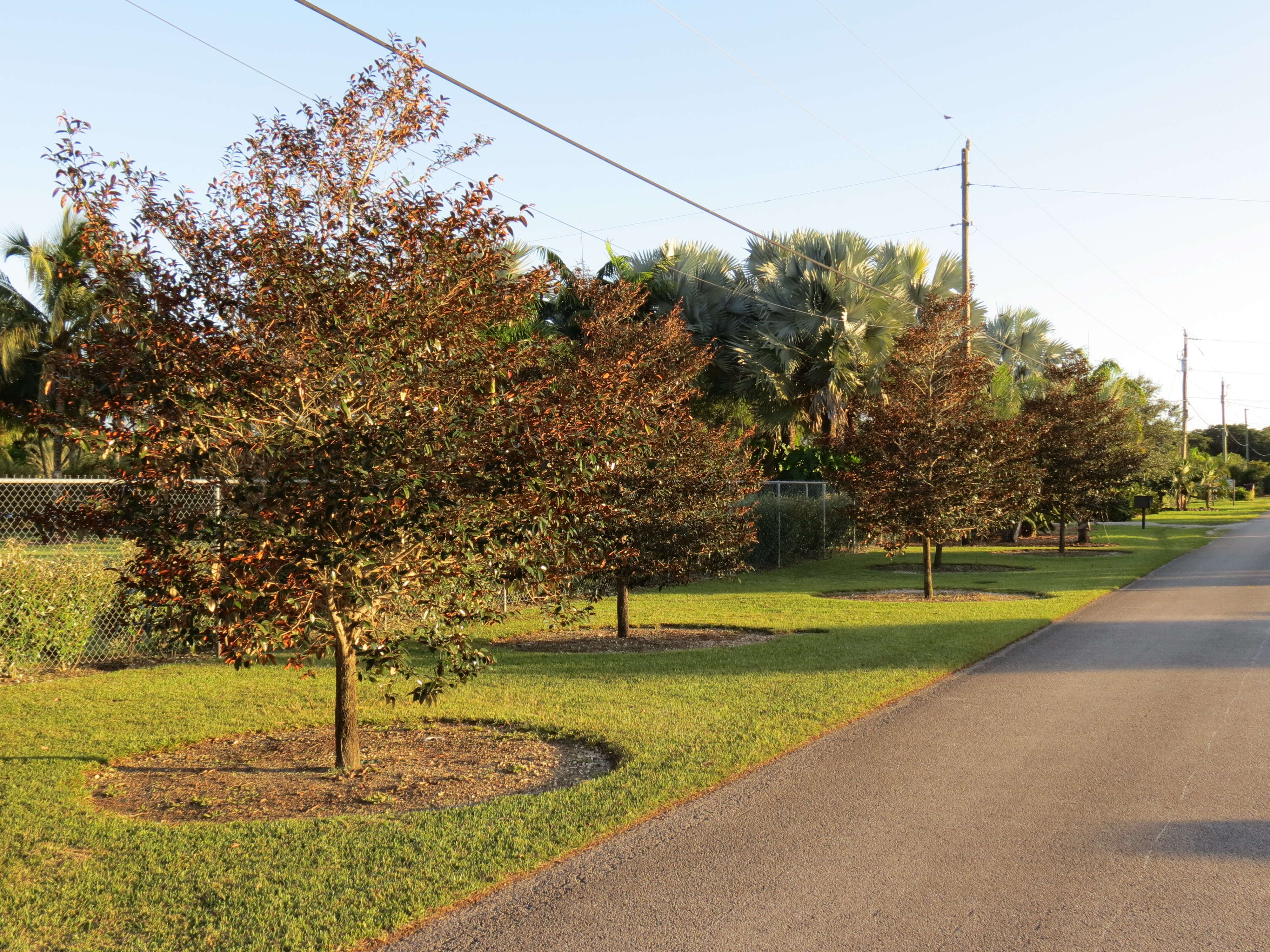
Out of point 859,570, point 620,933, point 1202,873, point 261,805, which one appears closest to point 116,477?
point 261,805

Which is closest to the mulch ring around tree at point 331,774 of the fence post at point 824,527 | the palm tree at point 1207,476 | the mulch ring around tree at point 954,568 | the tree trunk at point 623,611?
the tree trunk at point 623,611

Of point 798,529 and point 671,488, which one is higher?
point 671,488

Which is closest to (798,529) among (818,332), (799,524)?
(799,524)

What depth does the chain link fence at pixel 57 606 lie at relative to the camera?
31.1ft

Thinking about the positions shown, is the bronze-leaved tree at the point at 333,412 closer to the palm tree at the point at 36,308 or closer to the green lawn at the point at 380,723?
the green lawn at the point at 380,723

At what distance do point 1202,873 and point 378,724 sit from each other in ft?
18.5

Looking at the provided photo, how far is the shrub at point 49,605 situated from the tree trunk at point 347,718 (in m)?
4.03

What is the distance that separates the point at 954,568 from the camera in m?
23.7

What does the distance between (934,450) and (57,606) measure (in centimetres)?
→ 1258

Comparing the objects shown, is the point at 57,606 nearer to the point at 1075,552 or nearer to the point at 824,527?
the point at 824,527

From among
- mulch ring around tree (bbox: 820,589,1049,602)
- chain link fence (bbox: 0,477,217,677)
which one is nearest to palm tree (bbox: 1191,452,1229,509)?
mulch ring around tree (bbox: 820,589,1049,602)

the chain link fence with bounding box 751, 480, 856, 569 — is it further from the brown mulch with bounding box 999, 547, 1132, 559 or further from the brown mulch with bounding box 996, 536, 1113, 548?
the brown mulch with bounding box 996, 536, 1113, 548

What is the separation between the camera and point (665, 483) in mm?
11969

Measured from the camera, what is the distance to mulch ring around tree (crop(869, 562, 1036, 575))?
22.7 metres
